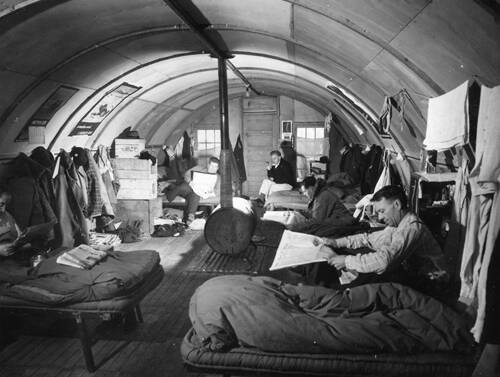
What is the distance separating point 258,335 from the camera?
10.7 ft

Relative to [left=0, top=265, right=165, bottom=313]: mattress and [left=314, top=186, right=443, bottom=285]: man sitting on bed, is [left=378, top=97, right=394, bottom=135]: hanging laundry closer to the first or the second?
[left=314, top=186, right=443, bottom=285]: man sitting on bed

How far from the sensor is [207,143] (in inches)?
634

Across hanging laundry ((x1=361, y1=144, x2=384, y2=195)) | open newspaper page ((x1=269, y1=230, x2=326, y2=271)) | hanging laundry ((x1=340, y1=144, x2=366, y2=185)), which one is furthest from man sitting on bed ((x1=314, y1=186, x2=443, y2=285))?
hanging laundry ((x1=340, y1=144, x2=366, y2=185))

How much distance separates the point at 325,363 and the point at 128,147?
857cm

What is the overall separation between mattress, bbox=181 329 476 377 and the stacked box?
722 cm

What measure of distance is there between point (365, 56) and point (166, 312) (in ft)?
14.4

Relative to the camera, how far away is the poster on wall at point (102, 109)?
8.82 meters

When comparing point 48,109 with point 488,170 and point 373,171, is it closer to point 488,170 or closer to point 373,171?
point 373,171

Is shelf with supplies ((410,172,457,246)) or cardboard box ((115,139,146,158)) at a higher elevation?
cardboard box ((115,139,146,158))

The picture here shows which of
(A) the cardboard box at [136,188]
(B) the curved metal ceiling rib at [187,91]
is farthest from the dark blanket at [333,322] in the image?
(A) the cardboard box at [136,188]

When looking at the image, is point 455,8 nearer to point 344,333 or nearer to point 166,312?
point 344,333

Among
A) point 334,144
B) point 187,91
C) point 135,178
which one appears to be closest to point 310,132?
point 334,144

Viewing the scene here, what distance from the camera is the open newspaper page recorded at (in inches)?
158

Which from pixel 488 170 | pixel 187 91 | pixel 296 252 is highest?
pixel 187 91
